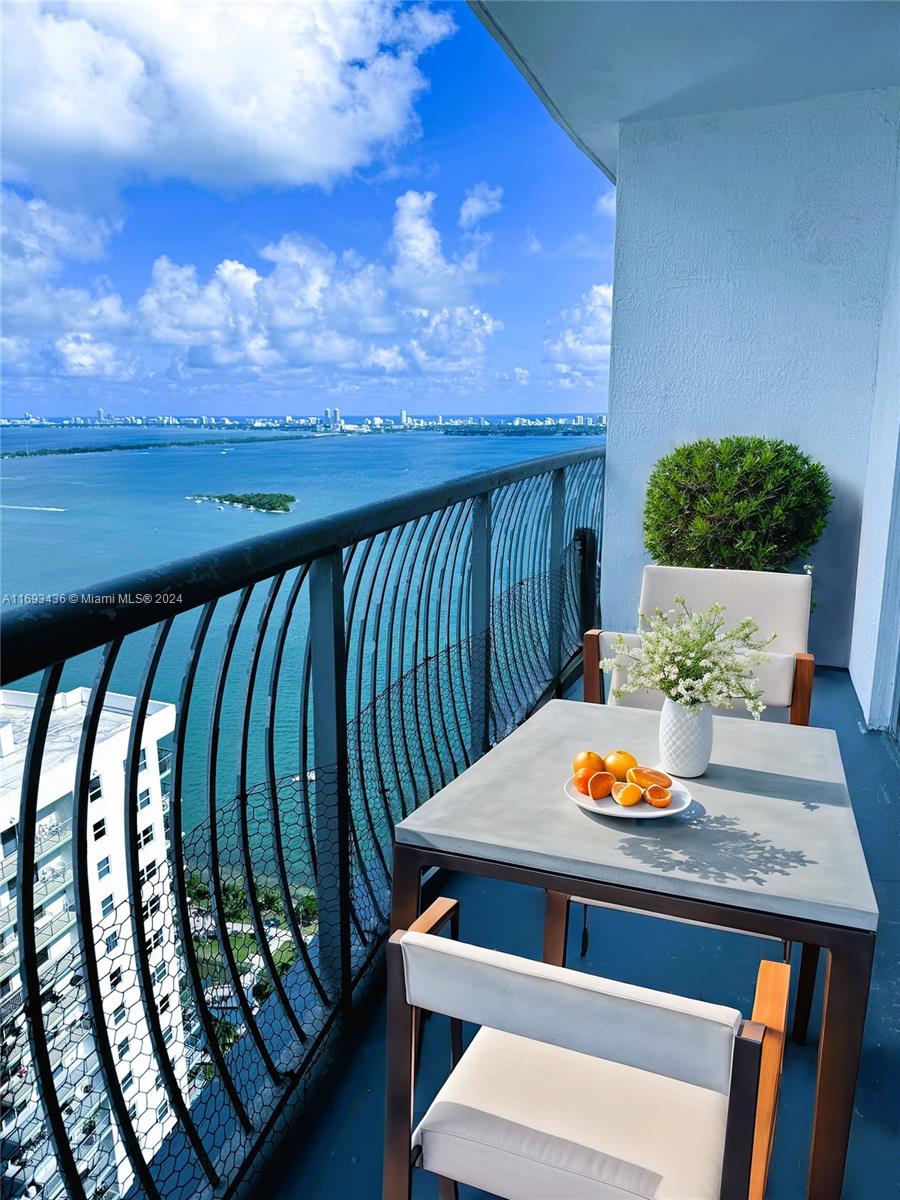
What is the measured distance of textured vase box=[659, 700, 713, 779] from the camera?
5.67ft

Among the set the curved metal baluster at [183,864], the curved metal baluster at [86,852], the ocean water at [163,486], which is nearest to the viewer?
the curved metal baluster at [86,852]

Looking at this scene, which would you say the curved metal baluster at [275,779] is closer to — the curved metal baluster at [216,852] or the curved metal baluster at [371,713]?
the curved metal baluster at [216,852]

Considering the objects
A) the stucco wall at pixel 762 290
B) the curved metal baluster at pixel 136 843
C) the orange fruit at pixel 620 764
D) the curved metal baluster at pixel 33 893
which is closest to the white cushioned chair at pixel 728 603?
the orange fruit at pixel 620 764

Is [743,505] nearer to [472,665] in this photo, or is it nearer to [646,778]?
→ [472,665]

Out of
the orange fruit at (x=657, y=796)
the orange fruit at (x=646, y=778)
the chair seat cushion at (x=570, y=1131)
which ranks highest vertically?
the orange fruit at (x=646, y=778)

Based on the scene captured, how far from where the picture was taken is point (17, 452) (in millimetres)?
27031

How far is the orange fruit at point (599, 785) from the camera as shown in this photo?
5.22 feet

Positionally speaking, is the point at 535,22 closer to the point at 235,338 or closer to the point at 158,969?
the point at 158,969

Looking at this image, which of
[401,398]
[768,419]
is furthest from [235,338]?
[768,419]

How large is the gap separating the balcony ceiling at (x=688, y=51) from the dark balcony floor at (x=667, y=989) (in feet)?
11.8

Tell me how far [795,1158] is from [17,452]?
29759 millimetres

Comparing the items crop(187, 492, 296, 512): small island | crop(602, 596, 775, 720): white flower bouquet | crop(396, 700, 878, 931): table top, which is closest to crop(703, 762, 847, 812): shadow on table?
crop(396, 700, 878, 931): table top

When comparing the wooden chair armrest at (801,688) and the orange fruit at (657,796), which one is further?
the wooden chair armrest at (801,688)

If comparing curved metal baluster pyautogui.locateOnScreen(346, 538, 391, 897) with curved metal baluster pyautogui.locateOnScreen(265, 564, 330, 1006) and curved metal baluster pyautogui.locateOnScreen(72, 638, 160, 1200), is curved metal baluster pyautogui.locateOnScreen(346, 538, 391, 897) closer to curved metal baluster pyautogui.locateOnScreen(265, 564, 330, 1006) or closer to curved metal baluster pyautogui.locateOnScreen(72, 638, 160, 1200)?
curved metal baluster pyautogui.locateOnScreen(265, 564, 330, 1006)
